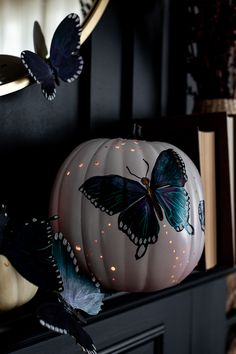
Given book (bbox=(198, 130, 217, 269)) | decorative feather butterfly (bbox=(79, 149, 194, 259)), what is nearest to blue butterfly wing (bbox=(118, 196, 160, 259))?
decorative feather butterfly (bbox=(79, 149, 194, 259))

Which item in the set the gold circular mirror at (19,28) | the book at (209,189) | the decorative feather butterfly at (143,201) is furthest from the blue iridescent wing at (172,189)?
the gold circular mirror at (19,28)

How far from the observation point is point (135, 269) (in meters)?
0.57

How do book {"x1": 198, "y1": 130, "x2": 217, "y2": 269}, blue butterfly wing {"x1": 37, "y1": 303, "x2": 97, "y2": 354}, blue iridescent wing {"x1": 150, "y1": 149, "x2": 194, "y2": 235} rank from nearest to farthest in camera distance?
blue butterfly wing {"x1": 37, "y1": 303, "x2": 97, "y2": 354} < blue iridescent wing {"x1": 150, "y1": 149, "x2": 194, "y2": 235} < book {"x1": 198, "y1": 130, "x2": 217, "y2": 269}

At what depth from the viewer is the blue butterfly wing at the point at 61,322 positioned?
47cm

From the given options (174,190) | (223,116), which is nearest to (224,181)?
(223,116)

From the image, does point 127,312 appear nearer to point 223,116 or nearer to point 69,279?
point 69,279

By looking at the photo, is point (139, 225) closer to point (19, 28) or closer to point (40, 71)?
point (40, 71)

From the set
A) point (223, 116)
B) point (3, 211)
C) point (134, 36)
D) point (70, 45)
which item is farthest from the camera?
point (134, 36)

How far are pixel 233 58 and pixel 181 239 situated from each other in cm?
51

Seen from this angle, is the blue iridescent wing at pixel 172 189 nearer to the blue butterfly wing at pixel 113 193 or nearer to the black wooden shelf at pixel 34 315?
the blue butterfly wing at pixel 113 193

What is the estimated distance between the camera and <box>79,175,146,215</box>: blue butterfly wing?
0.56 meters

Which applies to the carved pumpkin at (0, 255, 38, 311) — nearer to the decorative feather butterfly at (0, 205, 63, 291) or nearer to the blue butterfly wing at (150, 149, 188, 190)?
the decorative feather butterfly at (0, 205, 63, 291)

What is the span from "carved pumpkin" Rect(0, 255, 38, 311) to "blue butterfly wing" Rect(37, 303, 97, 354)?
1.4 inches

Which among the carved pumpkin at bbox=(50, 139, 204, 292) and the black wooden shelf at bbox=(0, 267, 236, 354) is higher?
the carved pumpkin at bbox=(50, 139, 204, 292)
